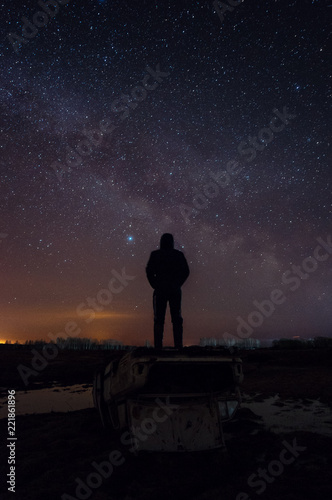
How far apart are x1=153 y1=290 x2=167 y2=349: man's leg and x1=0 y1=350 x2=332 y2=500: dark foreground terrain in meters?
1.66

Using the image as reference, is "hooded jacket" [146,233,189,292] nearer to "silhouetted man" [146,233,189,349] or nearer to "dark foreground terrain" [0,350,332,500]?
"silhouetted man" [146,233,189,349]

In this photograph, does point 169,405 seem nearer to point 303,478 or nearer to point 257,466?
point 257,466

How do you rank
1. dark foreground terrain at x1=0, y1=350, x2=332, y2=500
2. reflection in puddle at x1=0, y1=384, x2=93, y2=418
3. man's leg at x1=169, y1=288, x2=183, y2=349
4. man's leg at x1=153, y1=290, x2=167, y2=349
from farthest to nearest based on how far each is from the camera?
1. reflection in puddle at x1=0, y1=384, x2=93, y2=418
2. man's leg at x1=169, y1=288, x2=183, y2=349
3. man's leg at x1=153, y1=290, x2=167, y2=349
4. dark foreground terrain at x1=0, y1=350, x2=332, y2=500

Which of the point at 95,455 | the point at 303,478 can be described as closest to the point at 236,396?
the point at 303,478

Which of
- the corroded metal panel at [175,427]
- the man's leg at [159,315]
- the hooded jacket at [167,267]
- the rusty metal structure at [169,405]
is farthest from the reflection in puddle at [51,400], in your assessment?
the corroded metal panel at [175,427]

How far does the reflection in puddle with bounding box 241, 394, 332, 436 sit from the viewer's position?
507cm

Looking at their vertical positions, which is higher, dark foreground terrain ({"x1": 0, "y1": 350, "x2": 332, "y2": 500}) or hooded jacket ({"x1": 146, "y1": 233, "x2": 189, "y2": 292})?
hooded jacket ({"x1": 146, "y1": 233, "x2": 189, "y2": 292})

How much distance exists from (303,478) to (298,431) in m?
1.91

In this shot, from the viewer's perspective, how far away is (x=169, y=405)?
3.62 meters

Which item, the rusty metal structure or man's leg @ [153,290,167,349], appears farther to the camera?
man's leg @ [153,290,167,349]

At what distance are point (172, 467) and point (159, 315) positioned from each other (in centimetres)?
267

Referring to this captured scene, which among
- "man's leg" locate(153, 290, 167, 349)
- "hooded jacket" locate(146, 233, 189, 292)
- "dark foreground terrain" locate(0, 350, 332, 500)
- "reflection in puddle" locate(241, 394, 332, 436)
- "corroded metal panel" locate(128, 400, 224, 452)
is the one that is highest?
"hooded jacket" locate(146, 233, 189, 292)

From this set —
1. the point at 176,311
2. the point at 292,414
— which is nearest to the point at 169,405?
the point at 176,311

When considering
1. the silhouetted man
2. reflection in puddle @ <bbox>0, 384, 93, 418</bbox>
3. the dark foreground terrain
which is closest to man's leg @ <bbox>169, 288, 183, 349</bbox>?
the silhouetted man
